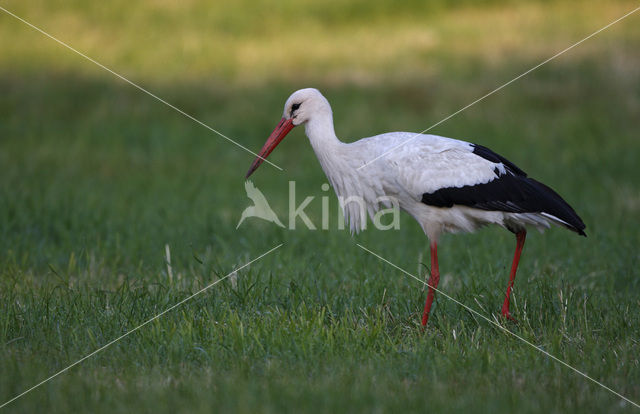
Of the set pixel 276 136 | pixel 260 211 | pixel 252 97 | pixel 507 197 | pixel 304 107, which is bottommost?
pixel 260 211

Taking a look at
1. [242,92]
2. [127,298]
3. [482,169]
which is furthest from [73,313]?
[242,92]

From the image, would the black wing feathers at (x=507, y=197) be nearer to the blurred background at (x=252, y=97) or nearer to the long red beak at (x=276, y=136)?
the long red beak at (x=276, y=136)

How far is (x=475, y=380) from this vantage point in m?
3.72

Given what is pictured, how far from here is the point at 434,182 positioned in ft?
15.7

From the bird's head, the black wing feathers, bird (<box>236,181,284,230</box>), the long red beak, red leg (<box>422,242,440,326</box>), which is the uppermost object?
the bird's head

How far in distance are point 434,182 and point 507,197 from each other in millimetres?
458

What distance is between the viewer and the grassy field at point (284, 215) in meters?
3.80

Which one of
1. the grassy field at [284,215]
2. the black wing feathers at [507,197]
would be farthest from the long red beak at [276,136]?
the black wing feathers at [507,197]

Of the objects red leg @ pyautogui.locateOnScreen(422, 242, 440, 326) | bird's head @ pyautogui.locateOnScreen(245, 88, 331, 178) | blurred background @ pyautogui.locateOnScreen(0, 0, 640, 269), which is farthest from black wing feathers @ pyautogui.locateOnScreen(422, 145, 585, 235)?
blurred background @ pyautogui.locateOnScreen(0, 0, 640, 269)

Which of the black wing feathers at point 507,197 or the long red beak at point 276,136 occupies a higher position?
the long red beak at point 276,136

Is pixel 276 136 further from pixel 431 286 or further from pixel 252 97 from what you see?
pixel 252 97

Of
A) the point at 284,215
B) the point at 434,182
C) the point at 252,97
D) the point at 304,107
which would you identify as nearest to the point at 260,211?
the point at 284,215

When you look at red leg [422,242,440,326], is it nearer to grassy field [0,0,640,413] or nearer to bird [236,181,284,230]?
grassy field [0,0,640,413]

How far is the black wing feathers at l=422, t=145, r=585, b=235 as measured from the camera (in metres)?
4.68
